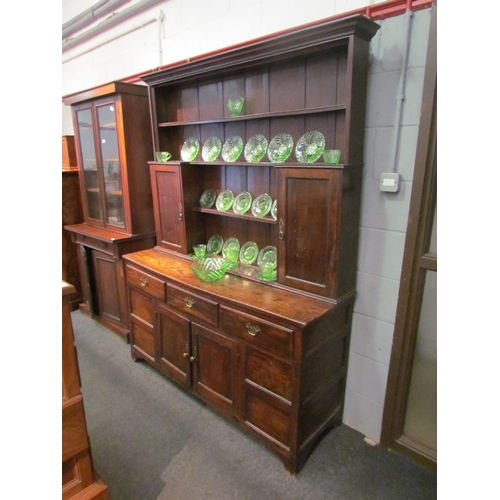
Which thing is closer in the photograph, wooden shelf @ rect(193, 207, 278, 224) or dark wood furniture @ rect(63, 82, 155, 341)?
wooden shelf @ rect(193, 207, 278, 224)

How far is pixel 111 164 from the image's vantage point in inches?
112

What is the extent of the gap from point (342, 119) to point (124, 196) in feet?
5.87

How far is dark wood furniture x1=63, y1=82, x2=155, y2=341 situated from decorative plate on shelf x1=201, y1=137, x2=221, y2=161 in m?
0.68

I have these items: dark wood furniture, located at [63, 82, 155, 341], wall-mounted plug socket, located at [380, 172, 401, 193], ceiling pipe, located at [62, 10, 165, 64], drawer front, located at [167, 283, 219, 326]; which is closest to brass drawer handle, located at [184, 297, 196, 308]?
drawer front, located at [167, 283, 219, 326]

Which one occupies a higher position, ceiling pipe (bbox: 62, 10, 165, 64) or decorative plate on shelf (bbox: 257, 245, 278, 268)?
ceiling pipe (bbox: 62, 10, 165, 64)

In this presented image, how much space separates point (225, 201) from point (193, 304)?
2.30 feet

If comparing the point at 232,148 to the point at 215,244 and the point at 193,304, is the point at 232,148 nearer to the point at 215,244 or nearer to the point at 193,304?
the point at 215,244

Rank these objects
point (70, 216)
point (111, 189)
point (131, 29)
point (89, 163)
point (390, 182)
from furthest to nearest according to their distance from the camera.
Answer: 1. point (70, 216)
2. point (89, 163)
3. point (111, 189)
4. point (131, 29)
5. point (390, 182)

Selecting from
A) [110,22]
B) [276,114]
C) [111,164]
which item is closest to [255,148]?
[276,114]

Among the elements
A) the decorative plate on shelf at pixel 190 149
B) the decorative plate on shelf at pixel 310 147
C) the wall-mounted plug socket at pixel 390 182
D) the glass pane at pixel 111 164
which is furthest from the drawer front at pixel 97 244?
the wall-mounted plug socket at pixel 390 182

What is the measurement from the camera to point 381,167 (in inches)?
64.5

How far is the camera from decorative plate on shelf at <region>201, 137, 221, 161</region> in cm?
226

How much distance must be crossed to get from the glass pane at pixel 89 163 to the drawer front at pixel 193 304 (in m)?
1.43

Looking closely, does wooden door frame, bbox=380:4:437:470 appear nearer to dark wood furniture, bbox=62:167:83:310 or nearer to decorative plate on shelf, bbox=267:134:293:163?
decorative plate on shelf, bbox=267:134:293:163
